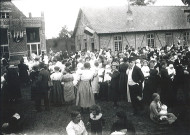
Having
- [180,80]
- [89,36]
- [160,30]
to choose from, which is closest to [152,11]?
[160,30]

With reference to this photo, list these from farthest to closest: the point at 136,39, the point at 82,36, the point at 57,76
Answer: the point at 82,36 → the point at 136,39 → the point at 57,76

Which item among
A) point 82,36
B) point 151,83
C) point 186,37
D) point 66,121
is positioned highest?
point 82,36

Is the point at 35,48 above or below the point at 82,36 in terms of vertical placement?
below

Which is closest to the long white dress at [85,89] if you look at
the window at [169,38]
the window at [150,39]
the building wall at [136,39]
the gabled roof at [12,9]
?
the building wall at [136,39]

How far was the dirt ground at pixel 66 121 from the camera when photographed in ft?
23.5

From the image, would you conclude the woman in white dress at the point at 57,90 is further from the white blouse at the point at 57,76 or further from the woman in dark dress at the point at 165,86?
the woman in dark dress at the point at 165,86

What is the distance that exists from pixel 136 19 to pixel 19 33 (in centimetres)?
1305

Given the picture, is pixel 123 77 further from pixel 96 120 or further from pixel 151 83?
pixel 96 120

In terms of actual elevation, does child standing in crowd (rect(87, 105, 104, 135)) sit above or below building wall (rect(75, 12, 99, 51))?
below

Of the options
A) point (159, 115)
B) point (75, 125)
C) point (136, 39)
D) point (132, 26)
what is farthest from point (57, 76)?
point (136, 39)

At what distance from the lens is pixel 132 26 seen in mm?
29031

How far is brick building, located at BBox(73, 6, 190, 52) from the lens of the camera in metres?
28.1

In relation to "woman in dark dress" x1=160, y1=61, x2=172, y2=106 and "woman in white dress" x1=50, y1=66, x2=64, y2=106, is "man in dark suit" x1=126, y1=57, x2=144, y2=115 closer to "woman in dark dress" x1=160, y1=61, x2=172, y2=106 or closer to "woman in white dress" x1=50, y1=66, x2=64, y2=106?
"woman in dark dress" x1=160, y1=61, x2=172, y2=106

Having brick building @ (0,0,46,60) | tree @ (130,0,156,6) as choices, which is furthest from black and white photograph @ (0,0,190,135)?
tree @ (130,0,156,6)
